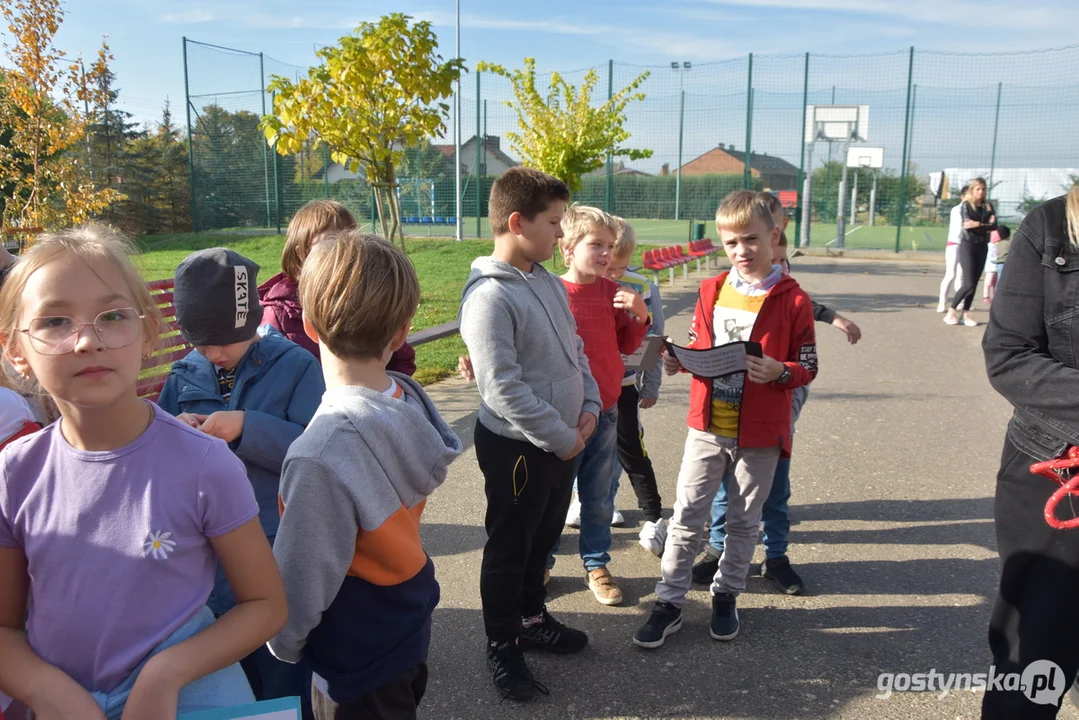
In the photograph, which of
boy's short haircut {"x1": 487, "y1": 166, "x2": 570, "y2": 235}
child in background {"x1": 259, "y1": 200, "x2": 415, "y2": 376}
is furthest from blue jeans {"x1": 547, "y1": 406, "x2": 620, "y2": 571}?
child in background {"x1": 259, "y1": 200, "x2": 415, "y2": 376}

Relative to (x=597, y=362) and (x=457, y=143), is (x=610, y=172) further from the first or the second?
(x=597, y=362)

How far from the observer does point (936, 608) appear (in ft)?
11.3

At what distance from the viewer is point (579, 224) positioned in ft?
11.7

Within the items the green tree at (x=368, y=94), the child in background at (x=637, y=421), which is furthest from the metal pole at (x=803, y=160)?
the child in background at (x=637, y=421)

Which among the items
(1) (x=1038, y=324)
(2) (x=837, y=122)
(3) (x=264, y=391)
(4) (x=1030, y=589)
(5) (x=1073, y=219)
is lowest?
(4) (x=1030, y=589)

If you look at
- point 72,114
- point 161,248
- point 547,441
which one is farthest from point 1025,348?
point 161,248

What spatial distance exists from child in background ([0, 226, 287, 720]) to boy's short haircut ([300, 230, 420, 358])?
36cm

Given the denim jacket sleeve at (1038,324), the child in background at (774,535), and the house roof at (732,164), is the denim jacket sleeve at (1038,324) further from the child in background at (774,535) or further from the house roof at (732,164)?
the house roof at (732,164)

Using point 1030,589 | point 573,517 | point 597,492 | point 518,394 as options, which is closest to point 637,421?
point 573,517

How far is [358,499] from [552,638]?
1731 mm

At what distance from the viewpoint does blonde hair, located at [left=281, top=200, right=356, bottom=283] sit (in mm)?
3004

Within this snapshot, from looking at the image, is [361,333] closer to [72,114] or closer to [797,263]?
[72,114]

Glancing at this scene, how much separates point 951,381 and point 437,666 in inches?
258

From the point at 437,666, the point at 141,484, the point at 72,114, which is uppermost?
the point at 72,114
